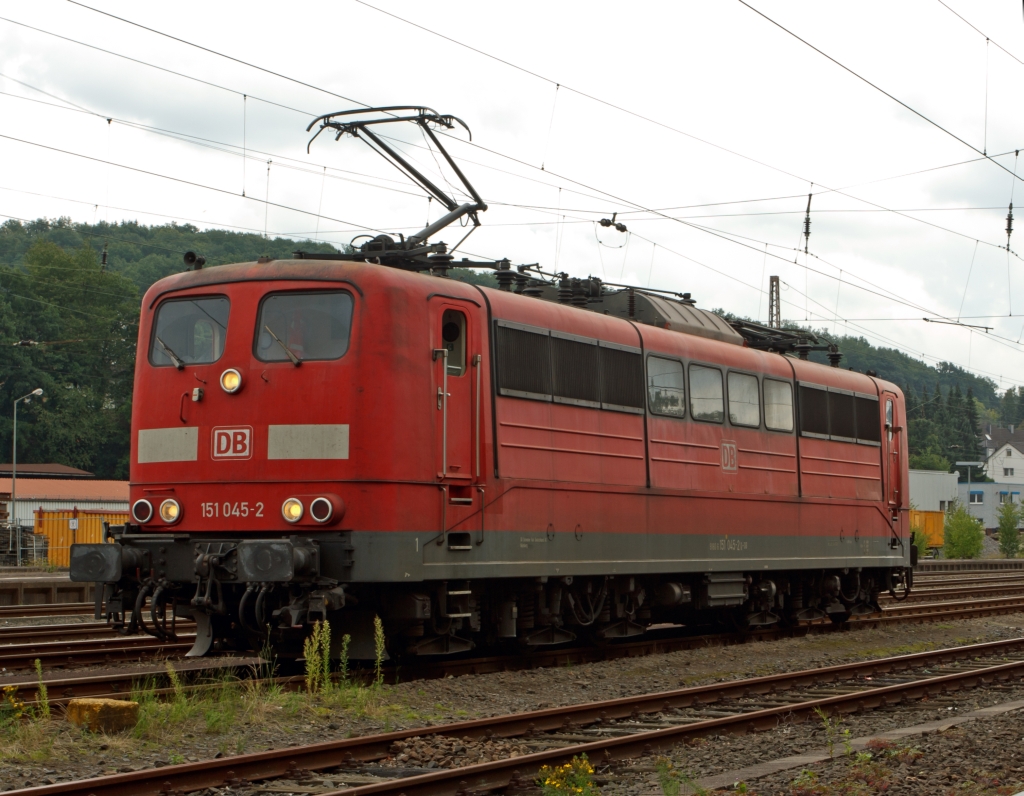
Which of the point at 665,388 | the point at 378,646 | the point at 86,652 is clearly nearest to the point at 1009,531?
the point at 665,388

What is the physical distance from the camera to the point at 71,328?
7175cm

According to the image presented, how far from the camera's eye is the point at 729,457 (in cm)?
1577

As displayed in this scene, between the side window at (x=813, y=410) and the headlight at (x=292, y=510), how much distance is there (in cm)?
882

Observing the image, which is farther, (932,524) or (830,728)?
(932,524)

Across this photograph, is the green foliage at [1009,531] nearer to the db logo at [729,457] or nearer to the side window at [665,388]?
the db logo at [729,457]

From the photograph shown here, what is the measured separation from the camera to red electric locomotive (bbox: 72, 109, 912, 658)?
1082cm

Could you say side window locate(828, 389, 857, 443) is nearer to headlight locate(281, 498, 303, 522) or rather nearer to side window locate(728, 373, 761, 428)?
side window locate(728, 373, 761, 428)

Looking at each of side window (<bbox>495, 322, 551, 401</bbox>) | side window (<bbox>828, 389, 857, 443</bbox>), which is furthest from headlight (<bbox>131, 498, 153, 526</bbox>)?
side window (<bbox>828, 389, 857, 443</bbox>)

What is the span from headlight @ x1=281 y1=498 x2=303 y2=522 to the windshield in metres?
1.30

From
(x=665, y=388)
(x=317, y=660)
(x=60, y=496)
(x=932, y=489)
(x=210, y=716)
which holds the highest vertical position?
(x=932, y=489)

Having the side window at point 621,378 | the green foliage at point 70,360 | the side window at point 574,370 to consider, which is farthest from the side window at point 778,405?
the green foliage at point 70,360

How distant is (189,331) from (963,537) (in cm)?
5015

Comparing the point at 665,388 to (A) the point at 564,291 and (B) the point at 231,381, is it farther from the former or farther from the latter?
(B) the point at 231,381

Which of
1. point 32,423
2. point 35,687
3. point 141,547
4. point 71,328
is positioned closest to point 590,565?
point 141,547
